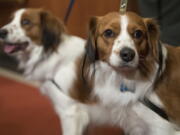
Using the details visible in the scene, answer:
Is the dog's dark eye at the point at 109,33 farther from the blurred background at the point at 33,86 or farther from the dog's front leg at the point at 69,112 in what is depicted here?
the dog's front leg at the point at 69,112

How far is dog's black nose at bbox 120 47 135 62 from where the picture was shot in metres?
1.12

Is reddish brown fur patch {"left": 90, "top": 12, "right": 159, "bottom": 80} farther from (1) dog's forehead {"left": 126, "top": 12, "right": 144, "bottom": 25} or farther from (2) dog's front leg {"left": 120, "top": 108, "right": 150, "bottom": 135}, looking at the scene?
(2) dog's front leg {"left": 120, "top": 108, "right": 150, "bottom": 135}

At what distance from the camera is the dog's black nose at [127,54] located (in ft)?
3.66

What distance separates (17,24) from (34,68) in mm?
276

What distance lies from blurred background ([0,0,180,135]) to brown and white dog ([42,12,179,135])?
215 millimetres

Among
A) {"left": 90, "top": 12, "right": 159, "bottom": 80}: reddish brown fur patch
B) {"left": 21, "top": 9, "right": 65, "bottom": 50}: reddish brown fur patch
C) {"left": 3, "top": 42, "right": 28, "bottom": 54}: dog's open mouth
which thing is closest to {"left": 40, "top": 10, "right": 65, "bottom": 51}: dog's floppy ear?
{"left": 21, "top": 9, "right": 65, "bottom": 50}: reddish brown fur patch

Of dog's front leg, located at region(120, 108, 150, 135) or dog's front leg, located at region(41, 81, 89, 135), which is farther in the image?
dog's front leg, located at region(41, 81, 89, 135)

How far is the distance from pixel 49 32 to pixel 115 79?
0.50 meters

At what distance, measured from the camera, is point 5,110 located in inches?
88.4

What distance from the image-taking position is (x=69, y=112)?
1556 mm

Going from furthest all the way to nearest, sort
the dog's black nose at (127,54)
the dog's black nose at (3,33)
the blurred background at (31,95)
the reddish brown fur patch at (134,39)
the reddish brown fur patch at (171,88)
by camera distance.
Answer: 1. the blurred background at (31,95)
2. the dog's black nose at (3,33)
3. the reddish brown fur patch at (171,88)
4. the reddish brown fur patch at (134,39)
5. the dog's black nose at (127,54)

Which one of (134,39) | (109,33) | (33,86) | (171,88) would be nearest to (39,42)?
(109,33)

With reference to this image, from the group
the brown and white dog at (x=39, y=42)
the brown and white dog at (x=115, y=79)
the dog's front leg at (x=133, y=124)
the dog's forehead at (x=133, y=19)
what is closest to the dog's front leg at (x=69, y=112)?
the brown and white dog at (x=115, y=79)

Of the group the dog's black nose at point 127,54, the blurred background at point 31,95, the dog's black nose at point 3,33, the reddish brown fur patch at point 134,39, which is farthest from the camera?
the blurred background at point 31,95
